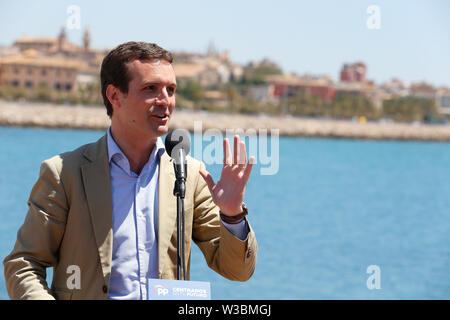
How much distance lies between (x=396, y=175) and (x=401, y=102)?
56.7 meters

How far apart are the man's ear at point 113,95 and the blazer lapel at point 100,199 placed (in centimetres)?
17

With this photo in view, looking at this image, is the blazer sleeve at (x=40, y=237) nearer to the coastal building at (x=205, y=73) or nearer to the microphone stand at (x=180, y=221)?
the microphone stand at (x=180, y=221)

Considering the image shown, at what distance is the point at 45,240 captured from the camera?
2297 millimetres

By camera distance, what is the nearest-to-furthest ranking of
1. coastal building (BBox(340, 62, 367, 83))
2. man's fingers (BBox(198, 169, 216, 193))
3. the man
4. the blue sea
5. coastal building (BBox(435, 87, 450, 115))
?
the man < man's fingers (BBox(198, 169, 216, 193)) < the blue sea < coastal building (BBox(340, 62, 367, 83)) < coastal building (BBox(435, 87, 450, 115))

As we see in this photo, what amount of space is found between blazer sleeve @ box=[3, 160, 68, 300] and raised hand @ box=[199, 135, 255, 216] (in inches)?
18.8

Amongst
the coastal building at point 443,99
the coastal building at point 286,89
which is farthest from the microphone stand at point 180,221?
the coastal building at point 443,99

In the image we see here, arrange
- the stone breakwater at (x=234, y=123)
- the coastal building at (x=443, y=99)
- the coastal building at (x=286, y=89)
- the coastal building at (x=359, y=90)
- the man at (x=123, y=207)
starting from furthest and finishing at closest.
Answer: the coastal building at (x=443, y=99) → the coastal building at (x=359, y=90) → the coastal building at (x=286, y=89) → the stone breakwater at (x=234, y=123) → the man at (x=123, y=207)

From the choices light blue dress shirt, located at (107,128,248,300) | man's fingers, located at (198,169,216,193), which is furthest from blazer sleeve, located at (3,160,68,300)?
man's fingers, located at (198,169,216,193)

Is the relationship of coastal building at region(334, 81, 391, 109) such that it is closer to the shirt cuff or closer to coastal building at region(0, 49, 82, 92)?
coastal building at region(0, 49, 82, 92)

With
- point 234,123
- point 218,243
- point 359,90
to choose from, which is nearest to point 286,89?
point 359,90

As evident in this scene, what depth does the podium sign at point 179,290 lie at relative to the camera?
2195mm

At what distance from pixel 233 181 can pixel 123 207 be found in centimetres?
36

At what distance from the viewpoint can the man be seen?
232 cm

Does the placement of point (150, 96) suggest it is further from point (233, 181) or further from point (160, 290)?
point (160, 290)
